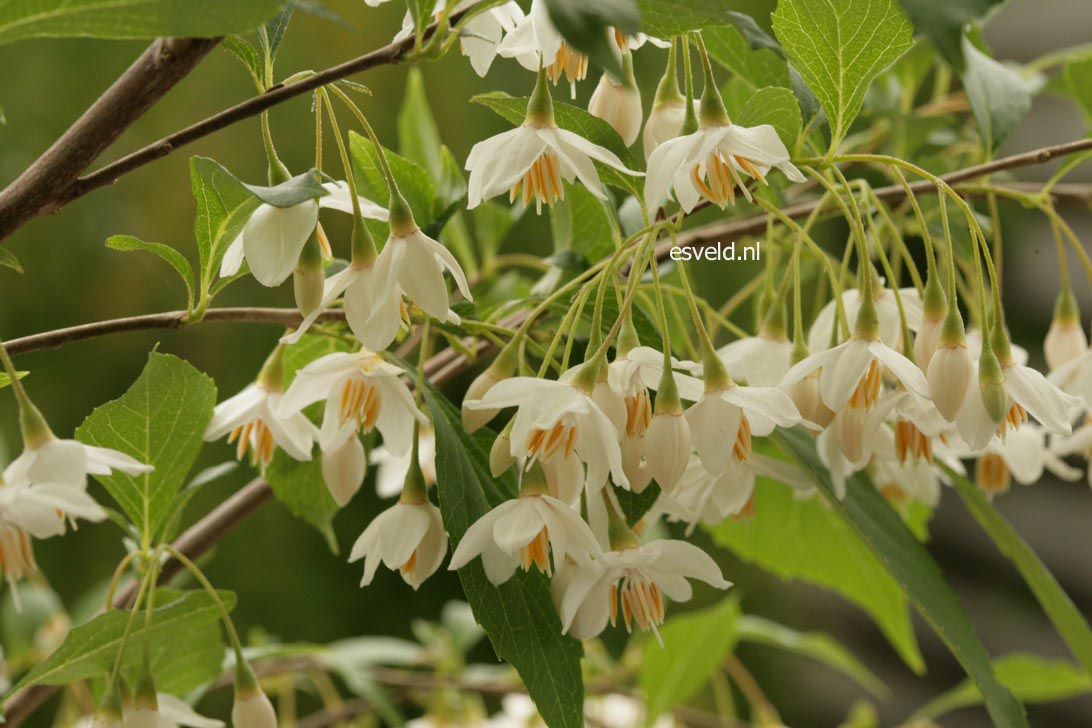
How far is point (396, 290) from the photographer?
29 centimetres

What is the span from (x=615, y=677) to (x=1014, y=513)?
3.51 feet

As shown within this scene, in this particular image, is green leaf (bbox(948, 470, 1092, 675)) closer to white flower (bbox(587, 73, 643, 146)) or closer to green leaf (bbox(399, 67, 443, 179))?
white flower (bbox(587, 73, 643, 146))

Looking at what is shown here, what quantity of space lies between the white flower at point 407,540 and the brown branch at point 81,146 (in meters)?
0.12

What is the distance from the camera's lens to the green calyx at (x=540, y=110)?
0.30 meters

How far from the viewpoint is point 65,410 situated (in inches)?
34.8

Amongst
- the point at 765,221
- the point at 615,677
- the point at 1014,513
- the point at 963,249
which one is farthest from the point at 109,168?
the point at 1014,513

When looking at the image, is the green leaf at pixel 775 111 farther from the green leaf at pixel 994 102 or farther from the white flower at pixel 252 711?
the white flower at pixel 252 711

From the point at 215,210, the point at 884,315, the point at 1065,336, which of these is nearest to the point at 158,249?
the point at 215,210

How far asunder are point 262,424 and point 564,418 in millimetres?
131

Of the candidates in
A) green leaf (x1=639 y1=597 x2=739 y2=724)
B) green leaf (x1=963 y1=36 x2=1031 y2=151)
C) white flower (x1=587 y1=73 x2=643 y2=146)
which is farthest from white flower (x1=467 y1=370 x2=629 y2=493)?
green leaf (x1=639 y1=597 x2=739 y2=724)

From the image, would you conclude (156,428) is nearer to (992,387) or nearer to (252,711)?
(252,711)

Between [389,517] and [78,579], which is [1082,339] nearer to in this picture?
[389,517]

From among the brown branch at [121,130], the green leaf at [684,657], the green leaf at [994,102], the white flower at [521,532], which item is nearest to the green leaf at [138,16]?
the brown branch at [121,130]

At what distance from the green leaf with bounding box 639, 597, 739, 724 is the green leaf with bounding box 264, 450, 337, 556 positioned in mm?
277
